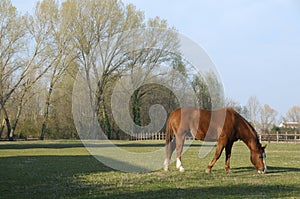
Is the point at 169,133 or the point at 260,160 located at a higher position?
the point at 169,133

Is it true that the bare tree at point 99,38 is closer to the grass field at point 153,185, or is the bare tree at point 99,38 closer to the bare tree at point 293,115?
the grass field at point 153,185

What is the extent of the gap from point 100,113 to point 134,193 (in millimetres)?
36063

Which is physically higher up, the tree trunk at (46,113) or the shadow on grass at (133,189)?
the tree trunk at (46,113)

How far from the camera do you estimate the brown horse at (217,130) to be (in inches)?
470

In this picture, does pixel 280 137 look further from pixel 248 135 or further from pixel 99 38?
pixel 248 135

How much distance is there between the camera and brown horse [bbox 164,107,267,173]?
11.9 metres

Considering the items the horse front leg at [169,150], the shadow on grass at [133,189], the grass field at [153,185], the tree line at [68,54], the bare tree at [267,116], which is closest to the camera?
the shadow on grass at [133,189]

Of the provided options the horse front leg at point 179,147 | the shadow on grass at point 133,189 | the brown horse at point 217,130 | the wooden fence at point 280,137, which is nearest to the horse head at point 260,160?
the brown horse at point 217,130

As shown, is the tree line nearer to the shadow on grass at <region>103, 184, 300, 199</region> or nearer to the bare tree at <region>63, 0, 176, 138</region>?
the bare tree at <region>63, 0, 176, 138</region>

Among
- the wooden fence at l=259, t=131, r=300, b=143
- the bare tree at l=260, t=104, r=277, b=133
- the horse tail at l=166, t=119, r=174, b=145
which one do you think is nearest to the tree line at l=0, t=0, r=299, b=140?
the wooden fence at l=259, t=131, r=300, b=143

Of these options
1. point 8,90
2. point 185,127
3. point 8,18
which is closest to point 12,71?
point 8,90

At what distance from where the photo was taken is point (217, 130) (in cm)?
1200

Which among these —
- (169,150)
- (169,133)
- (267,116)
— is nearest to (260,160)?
(169,150)

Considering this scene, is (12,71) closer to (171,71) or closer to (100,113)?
(100,113)
